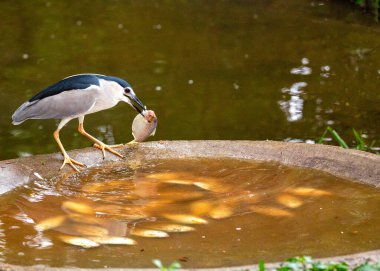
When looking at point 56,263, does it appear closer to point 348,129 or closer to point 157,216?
point 157,216

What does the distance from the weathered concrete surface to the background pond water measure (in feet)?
8.56

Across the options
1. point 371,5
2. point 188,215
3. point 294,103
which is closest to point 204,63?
point 294,103

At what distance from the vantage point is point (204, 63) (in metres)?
10.0

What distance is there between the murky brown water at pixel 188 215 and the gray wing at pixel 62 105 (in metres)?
0.42

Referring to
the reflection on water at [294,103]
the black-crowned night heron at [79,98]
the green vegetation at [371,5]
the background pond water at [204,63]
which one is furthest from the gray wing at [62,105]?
the green vegetation at [371,5]

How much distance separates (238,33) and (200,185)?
23.8ft

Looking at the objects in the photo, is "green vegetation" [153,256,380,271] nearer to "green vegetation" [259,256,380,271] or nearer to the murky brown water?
"green vegetation" [259,256,380,271]

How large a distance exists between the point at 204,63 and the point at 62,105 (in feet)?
17.3

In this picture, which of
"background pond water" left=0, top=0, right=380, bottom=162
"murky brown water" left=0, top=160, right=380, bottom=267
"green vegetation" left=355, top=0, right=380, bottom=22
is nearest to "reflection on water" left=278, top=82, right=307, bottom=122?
"background pond water" left=0, top=0, right=380, bottom=162

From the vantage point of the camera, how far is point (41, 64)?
982 cm

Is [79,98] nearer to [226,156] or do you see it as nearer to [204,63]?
[226,156]

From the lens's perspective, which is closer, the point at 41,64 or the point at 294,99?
the point at 294,99

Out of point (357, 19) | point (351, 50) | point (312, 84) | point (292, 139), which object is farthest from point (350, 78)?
point (357, 19)

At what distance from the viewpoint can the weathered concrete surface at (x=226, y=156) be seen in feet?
14.3
